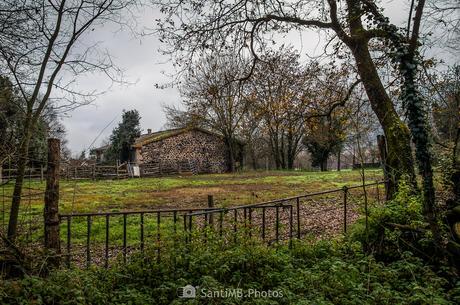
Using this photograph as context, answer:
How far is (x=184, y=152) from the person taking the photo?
34.2 metres

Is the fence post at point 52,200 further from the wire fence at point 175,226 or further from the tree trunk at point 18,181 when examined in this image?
the tree trunk at point 18,181

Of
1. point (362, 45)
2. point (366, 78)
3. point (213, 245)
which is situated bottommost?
point (213, 245)

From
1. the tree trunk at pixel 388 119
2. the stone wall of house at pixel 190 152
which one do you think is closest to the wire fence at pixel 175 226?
the tree trunk at pixel 388 119

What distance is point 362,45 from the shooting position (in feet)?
25.5

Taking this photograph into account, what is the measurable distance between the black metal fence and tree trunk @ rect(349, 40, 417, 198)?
1.96ft

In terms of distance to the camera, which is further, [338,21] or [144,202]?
[144,202]

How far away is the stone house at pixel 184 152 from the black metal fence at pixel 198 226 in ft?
73.7

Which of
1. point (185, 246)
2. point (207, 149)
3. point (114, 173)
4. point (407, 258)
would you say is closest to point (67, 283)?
point (185, 246)

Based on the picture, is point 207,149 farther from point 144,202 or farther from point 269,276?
point 269,276

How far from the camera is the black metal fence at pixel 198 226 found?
→ 4.92 meters

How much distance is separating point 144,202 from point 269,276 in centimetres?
904

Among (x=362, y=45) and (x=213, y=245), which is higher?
(x=362, y=45)

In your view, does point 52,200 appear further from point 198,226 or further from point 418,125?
point 418,125

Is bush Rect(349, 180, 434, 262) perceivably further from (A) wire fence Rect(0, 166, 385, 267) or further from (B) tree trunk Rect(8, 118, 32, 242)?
(B) tree trunk Rect(8, 118, 32, 242)
